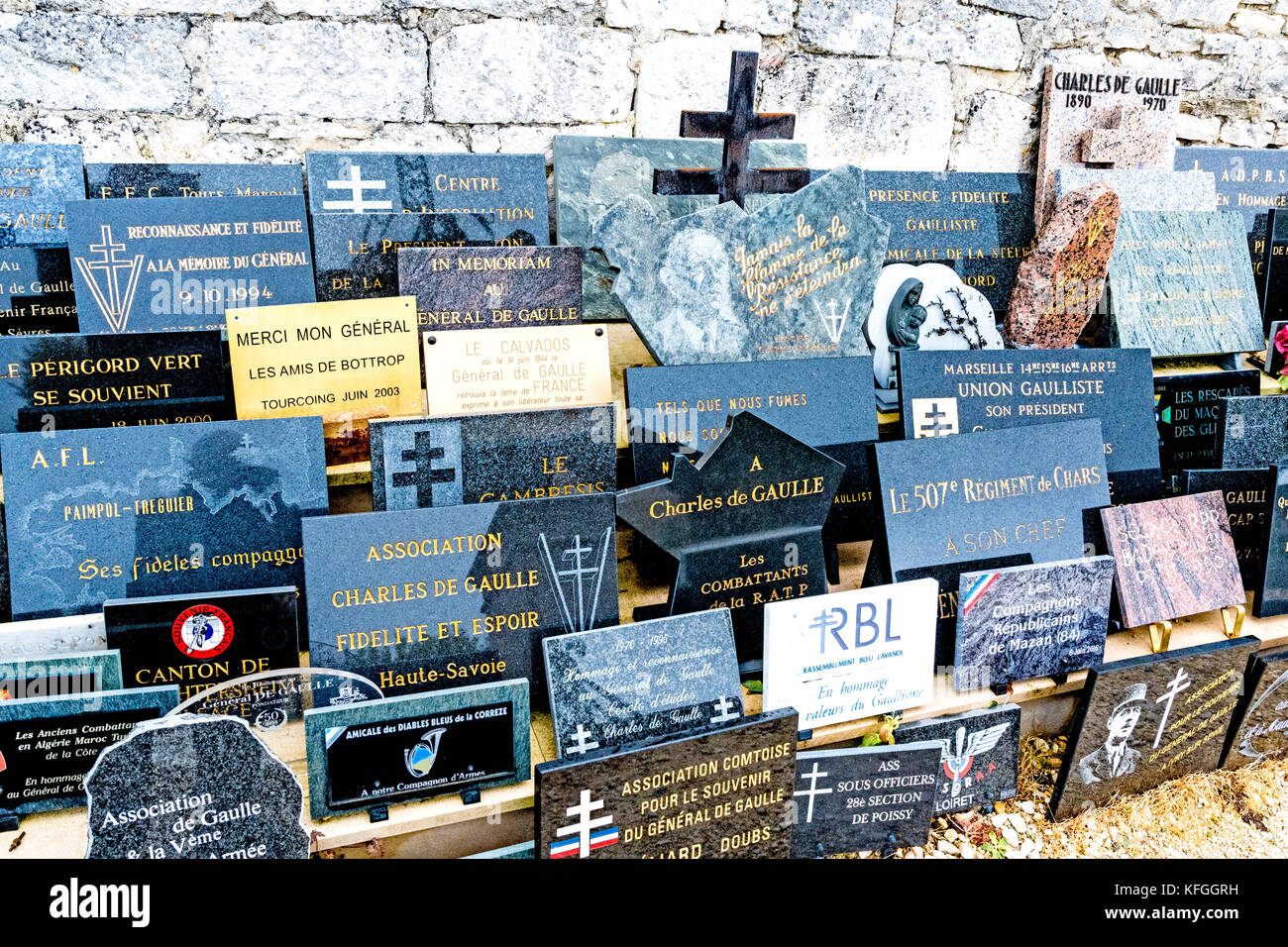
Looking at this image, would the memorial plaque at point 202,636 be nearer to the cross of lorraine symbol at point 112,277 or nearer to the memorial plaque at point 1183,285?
the cross of lorraine symbol at point 112,277

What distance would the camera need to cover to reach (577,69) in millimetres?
2795

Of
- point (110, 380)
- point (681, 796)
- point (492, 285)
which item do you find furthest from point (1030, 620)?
point (110, 380)

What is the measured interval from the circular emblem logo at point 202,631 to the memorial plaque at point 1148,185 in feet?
9.56

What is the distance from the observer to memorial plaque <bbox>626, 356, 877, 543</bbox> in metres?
2.21

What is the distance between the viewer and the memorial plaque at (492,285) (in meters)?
2.23

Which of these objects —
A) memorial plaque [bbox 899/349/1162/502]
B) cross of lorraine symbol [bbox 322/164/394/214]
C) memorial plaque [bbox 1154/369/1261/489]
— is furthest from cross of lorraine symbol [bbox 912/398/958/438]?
cross of lorraine symbol [bbox 322/164/394/214]

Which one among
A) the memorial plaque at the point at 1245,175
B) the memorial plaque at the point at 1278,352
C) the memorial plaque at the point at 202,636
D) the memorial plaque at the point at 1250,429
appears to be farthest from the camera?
the memorial plaque at the point at 1245,175

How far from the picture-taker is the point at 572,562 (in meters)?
1.98

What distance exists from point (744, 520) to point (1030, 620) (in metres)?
0.77

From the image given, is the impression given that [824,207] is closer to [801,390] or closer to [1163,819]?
[801,390]

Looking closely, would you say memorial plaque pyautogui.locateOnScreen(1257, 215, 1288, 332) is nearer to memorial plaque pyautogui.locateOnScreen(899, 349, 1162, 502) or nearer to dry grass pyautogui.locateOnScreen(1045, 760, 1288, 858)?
memorial plaque pyautogui.locateOnScreen(899, 349, 1162, 502)

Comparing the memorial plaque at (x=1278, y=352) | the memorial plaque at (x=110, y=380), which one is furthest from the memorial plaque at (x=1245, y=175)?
the memorial plaque at (x=110, y=380)

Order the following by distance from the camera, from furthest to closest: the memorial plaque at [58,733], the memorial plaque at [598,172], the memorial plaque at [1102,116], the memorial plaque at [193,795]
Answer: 1. the memorial plaque at [1102,116]
2. the memorial plaque at [598,172]
3. the memorial plaque at [58,733]
4. the memorial plaque at [193,795]

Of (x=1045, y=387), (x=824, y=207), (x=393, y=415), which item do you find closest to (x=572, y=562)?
(x=393, y=415)
